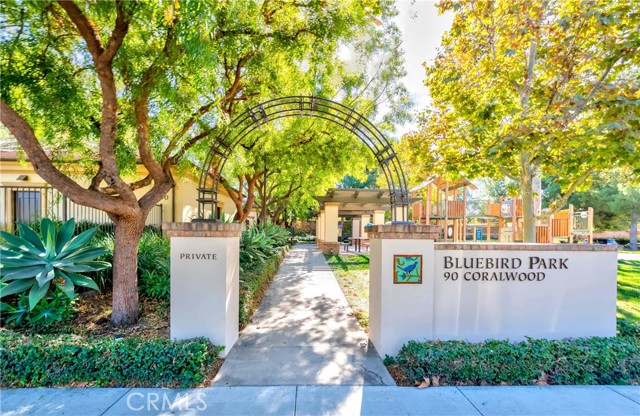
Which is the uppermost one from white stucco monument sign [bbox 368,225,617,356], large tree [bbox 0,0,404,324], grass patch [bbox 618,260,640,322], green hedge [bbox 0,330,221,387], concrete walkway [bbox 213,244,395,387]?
large tree [bbox 0,0,404,324]

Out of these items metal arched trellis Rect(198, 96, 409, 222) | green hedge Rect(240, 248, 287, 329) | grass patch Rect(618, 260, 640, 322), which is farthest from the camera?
grass patch Rect(618, 260, 640, 322)

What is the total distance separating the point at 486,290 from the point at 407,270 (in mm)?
1227

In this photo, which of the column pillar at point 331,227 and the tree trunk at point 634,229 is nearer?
the column pillar at point 331,227

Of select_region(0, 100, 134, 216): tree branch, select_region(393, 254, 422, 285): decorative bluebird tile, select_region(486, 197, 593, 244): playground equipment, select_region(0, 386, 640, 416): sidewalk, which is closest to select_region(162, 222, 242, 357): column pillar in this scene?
select_region(0, 386, 640, 416): sidewalk

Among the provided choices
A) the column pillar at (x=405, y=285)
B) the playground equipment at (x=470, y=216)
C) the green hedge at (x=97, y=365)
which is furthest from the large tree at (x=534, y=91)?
the green hedge at (x=97, y=365)

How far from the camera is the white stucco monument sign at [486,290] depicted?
14.6ft

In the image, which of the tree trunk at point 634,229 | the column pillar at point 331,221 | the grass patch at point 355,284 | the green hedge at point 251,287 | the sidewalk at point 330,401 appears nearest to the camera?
the sidewalk at point 330,401

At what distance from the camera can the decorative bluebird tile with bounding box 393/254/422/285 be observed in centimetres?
446

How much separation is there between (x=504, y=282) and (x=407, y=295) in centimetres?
146

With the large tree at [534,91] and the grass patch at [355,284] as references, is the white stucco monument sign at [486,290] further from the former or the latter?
the large tree at [534,91]

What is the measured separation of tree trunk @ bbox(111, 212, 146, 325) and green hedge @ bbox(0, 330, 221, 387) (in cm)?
116

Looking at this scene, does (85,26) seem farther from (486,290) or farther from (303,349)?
(486,290)

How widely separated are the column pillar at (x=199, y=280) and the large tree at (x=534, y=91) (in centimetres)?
517

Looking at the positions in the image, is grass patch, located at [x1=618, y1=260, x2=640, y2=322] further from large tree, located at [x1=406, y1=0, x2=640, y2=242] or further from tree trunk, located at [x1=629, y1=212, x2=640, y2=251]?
tree trunk, located at [x1=629, y1=212, x2=640, y2=251]
